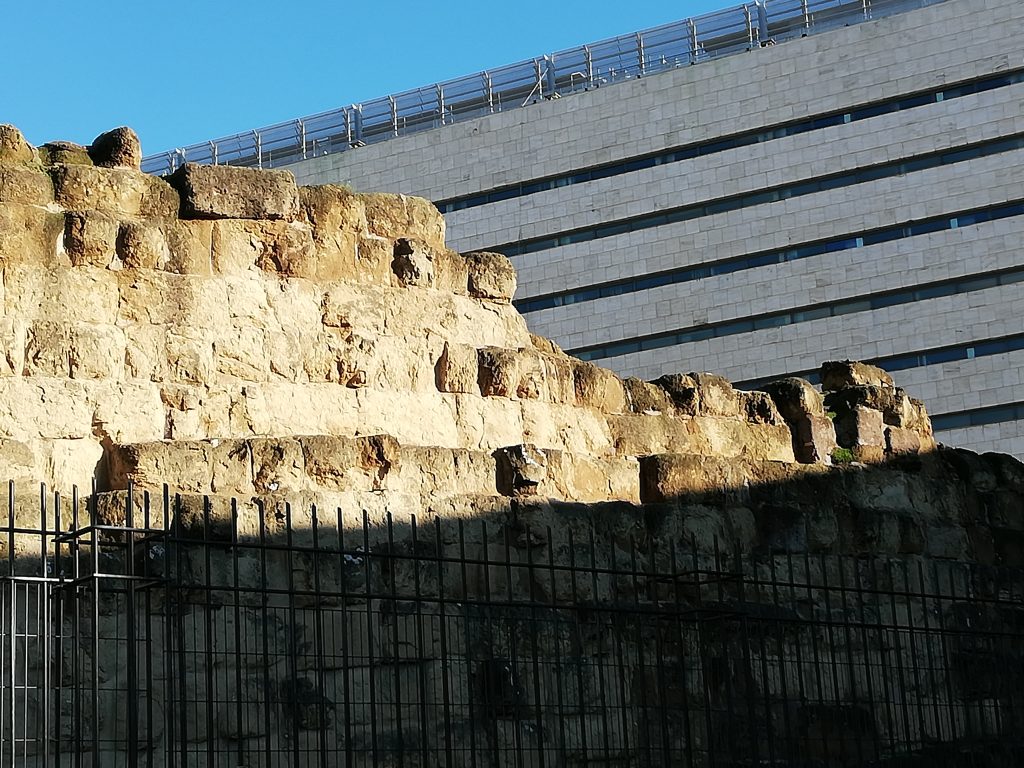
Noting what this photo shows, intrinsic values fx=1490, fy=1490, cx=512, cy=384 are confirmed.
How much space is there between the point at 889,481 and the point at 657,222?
110 feet

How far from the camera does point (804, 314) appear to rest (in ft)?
141

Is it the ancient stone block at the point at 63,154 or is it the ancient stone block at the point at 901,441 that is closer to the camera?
the ancient stone block at the point at 63,154

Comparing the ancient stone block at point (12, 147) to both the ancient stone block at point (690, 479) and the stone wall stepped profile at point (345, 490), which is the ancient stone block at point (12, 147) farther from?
the ancient stone block at point (690, 479)

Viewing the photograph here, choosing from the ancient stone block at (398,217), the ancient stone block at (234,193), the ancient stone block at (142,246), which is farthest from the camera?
the ancient stone block at (398,217)

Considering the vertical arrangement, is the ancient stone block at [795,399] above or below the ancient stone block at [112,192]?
below

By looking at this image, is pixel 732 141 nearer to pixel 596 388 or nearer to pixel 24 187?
pixel 596 388

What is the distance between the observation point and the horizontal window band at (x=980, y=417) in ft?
131

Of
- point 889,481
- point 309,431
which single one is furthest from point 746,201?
point 309,431

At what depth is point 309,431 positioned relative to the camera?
9.49 meters

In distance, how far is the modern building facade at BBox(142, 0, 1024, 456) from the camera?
132 feet

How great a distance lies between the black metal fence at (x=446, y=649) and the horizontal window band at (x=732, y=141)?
1277 inches

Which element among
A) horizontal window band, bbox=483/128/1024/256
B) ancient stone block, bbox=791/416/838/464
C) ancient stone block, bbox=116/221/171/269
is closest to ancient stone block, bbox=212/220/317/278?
ancient stone block, bbox=116/221/171/269

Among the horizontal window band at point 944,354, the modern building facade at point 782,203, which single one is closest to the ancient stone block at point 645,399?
the horizontal window band at point 944,354

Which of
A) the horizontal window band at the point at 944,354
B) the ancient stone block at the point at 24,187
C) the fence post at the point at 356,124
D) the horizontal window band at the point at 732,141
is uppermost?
the fence post at the point at 356,124
